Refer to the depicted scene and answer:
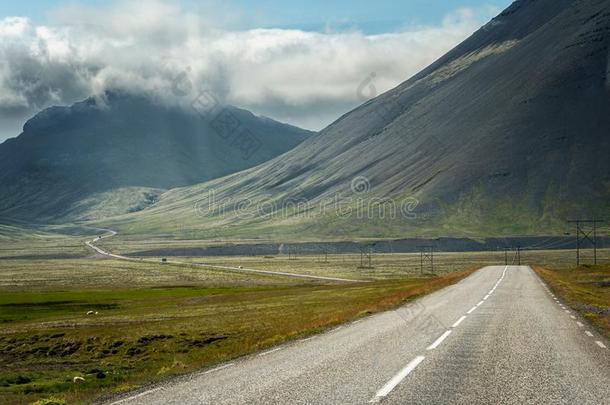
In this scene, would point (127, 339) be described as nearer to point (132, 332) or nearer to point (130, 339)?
point (130, 339)

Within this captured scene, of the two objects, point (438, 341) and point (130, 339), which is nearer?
point (438, 341)

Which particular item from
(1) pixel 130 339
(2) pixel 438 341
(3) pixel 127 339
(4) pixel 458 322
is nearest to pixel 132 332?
(3) pixel 127 339

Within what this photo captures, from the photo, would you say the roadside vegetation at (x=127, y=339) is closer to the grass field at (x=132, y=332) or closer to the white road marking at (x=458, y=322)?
the grass field at (x=132, y=332)

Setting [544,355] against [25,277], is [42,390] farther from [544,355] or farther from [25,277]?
[25,277]

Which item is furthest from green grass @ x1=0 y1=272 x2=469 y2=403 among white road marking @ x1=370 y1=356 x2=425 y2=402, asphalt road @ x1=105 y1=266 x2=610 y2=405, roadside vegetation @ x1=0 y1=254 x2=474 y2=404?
white road marking @ x1=370 y1=356 x2=425 y2=402

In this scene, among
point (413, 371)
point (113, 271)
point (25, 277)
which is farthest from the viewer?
point (113, 271)

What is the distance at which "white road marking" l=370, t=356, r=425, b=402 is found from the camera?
13637 millimetres

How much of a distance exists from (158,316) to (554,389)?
46199 mm

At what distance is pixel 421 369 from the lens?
55.1 ft

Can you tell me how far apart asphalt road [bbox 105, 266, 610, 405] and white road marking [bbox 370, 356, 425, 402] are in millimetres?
21

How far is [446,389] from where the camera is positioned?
14312 mm

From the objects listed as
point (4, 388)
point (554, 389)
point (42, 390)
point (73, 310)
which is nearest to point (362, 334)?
point (554, 389)

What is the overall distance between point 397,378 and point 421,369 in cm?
152

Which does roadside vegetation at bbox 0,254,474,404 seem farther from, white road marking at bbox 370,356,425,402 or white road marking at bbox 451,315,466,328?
white road marking at bbox 370,356,425,402
